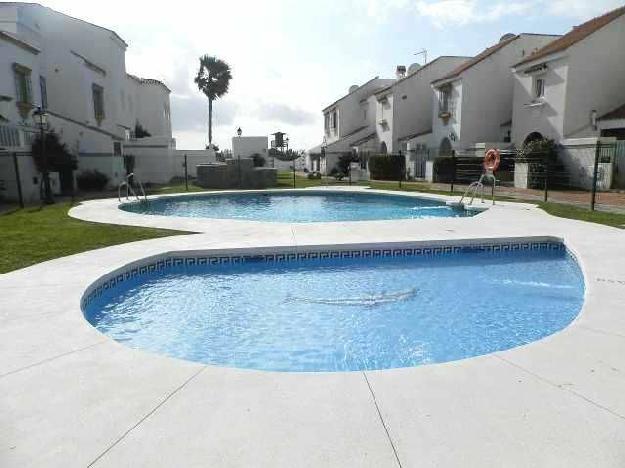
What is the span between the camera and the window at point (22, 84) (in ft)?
68.9

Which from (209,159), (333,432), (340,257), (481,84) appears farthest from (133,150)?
(333,432)

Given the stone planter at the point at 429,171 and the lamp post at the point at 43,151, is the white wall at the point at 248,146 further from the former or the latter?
the lamp post at the point at 43,151

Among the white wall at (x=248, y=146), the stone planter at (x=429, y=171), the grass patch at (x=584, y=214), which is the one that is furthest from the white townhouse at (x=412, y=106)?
the grass patch at (x=584, y=214)

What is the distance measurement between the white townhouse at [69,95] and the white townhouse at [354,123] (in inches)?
617

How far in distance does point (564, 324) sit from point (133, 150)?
106 ft

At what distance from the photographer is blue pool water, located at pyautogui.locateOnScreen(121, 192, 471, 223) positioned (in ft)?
52.6

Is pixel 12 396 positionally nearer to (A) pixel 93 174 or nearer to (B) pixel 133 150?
(A) pixel 93 174

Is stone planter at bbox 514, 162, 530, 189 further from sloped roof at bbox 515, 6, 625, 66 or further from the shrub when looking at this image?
the shrub

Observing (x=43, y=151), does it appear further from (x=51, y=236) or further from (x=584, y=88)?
(x=584, y=88)

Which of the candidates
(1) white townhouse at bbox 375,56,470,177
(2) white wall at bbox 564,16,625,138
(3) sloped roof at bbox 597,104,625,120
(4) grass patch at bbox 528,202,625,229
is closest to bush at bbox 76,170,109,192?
(1) white townhouse at bbox 375,56,470,177

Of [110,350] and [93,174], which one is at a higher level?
[93,174]

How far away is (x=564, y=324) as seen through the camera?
6.12 m

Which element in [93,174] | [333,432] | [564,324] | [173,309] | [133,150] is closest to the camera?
Answer: [333,432]

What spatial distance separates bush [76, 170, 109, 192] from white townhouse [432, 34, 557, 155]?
23.6 meters
